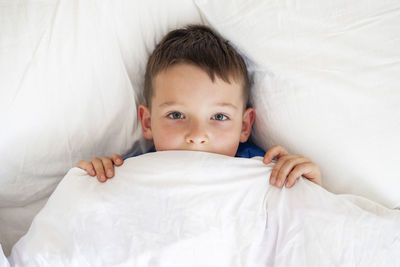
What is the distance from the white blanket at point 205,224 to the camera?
0.72 m

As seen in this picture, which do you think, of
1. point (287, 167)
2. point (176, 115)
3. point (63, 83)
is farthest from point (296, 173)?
point (63, 83)

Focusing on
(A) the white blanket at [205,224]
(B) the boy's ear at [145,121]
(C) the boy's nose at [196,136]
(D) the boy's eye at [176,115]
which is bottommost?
(A) the white blanket at [205,224]

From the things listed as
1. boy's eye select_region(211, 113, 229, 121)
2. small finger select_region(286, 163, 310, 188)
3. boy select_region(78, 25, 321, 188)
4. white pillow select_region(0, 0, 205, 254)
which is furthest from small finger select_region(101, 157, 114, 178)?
small finger select_region(286, 163, 310, 188)

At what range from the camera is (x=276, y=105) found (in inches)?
37.2

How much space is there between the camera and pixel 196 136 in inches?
34.7

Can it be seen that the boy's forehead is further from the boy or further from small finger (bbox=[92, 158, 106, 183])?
small finger (bbox=[92, 158, 106, 183])

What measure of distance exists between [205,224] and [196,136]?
0.73ft

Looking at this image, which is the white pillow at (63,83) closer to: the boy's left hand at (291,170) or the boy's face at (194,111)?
the boy's face at (194,111)

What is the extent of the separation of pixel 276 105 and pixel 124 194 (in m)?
0.43

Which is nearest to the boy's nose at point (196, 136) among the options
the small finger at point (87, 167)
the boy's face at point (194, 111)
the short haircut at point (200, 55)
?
the boy's face at point (194, 111)

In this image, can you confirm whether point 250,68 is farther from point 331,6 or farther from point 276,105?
point 331,6

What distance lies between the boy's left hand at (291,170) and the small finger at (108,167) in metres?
0.36

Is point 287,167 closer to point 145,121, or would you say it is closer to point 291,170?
point 291,170

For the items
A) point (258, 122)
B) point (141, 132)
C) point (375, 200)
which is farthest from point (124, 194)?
point (375, 200)
